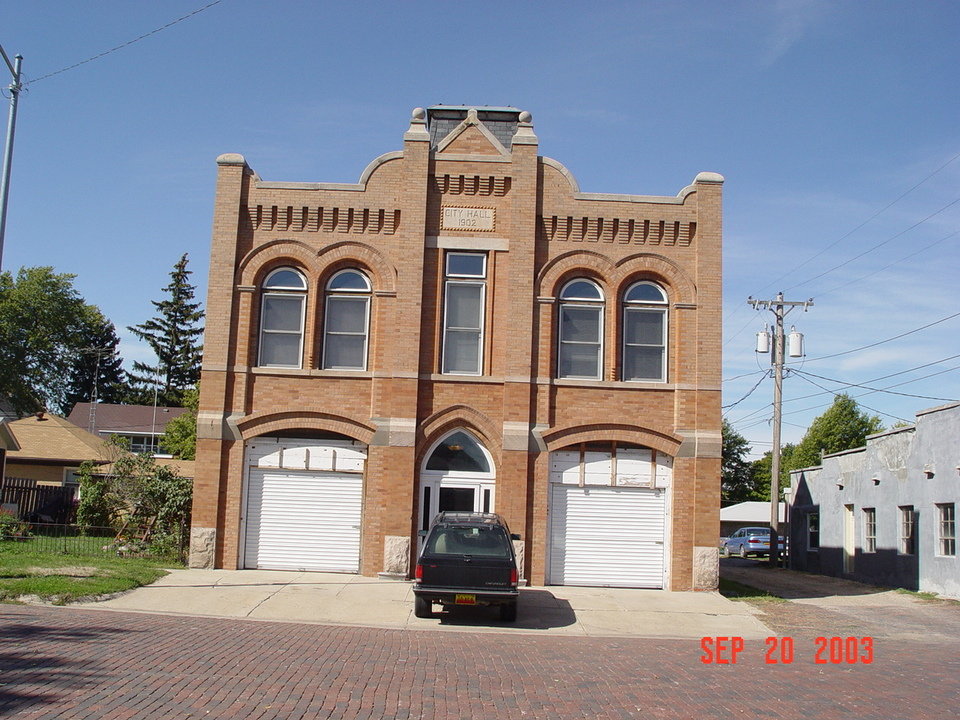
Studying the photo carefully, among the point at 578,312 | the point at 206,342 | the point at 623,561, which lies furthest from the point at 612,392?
the point at 206,342

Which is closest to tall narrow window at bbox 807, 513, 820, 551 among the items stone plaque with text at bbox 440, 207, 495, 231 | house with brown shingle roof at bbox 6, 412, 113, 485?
stone plaque with text at bbox 440, 207, 495, 231

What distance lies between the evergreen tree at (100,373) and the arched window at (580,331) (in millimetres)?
64473

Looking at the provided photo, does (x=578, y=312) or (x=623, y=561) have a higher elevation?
(x=578, y=312)

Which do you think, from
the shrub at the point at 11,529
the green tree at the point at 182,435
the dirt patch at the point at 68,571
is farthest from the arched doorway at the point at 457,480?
the green tree at the point at 182,435

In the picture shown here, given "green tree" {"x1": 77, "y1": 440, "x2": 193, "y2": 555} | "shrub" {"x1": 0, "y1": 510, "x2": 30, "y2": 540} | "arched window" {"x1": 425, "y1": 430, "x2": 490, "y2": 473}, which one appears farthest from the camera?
"shrub" {"x1": 0, "y1": 510, "x2": 30, "y2": 540}

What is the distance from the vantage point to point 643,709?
9.38 meters

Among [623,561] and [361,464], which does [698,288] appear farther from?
[361,464]

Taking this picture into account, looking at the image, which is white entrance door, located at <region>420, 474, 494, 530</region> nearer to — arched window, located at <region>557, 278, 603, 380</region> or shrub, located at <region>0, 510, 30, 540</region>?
arched window, located at <region>557, 278, 603, 380</region>

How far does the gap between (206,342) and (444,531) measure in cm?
706

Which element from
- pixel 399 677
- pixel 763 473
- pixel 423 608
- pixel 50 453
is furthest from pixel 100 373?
pixel 399 677

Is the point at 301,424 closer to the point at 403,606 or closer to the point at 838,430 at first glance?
the point at 403,606

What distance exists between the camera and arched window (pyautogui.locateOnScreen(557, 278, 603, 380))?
19.9m

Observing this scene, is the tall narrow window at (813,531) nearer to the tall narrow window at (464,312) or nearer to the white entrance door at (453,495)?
the white entrance door at (453,495)

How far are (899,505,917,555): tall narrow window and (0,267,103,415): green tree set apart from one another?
130 feet
